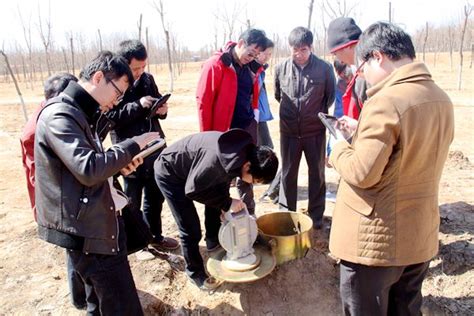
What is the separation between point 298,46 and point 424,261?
2.08 meters

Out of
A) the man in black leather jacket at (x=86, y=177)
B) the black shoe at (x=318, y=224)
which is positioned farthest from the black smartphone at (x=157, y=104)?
the black shoe at (x=318, y=224)

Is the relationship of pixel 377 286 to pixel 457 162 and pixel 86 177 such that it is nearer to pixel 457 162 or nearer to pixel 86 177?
pixel 86 177

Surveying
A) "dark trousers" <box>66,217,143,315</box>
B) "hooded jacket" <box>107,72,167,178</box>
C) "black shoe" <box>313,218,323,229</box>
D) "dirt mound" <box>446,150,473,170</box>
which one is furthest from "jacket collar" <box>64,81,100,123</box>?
"dirt mound" <box>446,150,473,170</box>

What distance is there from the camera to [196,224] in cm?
276

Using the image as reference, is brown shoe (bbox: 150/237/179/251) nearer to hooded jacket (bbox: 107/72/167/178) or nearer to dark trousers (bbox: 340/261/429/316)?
hooded jacket (bbox: 107/72/167/178)

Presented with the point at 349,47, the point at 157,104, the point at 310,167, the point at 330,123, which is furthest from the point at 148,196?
the point at 349,47

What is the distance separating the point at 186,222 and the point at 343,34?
1.67 m

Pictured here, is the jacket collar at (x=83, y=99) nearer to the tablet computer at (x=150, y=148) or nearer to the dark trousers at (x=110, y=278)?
the tablet computer at (x=150, y=148)

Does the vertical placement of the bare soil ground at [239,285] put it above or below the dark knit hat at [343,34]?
below

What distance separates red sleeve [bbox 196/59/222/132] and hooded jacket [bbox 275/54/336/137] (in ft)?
2.16

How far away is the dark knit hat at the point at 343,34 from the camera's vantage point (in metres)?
2.76

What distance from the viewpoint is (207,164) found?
2.33 m

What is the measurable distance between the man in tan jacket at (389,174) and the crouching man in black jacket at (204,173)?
0.54 m

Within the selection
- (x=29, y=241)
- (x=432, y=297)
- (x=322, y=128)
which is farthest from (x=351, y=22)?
(x=29, y=241)
